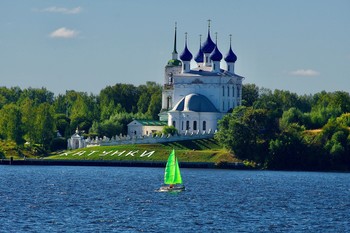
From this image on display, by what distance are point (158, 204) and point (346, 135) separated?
231 feet

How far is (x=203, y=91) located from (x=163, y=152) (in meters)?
24.6

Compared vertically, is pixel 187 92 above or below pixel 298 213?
above

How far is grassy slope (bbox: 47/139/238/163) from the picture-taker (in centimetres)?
16000

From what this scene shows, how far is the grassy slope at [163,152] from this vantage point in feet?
525

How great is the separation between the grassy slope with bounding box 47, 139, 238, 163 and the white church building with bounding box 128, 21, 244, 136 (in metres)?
9.01

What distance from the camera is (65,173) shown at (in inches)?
5531

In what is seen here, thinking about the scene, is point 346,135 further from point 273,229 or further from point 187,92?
point 273,229

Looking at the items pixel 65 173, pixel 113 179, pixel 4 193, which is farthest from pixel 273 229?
pixel 65 173

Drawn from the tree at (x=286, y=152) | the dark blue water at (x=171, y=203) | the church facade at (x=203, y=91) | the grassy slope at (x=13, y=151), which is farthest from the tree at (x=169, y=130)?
the dark blue water at (x=171, y=203)

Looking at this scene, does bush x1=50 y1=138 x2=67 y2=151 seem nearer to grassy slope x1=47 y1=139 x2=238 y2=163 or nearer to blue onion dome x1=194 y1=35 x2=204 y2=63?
grassy slope x1=47 y1=139 x2=238 y2=163

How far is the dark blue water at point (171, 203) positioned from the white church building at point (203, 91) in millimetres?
46356

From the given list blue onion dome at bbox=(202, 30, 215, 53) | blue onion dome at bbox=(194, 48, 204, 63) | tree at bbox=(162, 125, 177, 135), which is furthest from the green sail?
blue onion dome at bbox=(194, 48, 204, 63)

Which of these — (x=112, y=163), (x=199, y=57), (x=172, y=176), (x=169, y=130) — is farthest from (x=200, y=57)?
(x=172, y=176)

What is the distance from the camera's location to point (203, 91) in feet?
618
